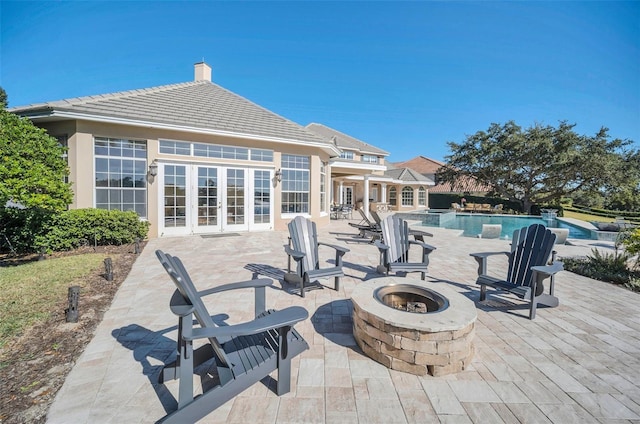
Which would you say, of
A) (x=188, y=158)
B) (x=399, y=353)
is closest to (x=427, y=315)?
(x=399, y=353)

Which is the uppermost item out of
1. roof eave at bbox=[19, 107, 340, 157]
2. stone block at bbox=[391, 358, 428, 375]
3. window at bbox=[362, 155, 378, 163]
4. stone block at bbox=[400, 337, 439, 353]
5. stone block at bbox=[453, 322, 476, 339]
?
window at bbox=[362, 155, 378, 163]

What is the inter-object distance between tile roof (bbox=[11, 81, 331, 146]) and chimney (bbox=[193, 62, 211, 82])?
18.2 inches

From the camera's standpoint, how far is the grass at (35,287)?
3.49 metres

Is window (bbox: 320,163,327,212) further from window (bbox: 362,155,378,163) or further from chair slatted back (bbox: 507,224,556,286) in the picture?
window (bbox: 362,155,378,163)

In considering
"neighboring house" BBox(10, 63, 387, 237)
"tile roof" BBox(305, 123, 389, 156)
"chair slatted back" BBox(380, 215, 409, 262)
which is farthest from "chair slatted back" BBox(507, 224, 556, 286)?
"tile roof" BBox(305, 123, 389, 156)

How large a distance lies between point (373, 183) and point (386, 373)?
2668 centimetres

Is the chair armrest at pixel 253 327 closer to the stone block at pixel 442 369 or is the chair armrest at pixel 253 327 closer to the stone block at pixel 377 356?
the stone block at pixel 377 356

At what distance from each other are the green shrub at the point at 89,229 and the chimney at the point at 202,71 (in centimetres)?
886

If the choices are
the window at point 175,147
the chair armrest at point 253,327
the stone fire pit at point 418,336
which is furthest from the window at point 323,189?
the chair armrest at point 253,327

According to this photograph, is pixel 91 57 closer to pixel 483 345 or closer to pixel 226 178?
pixel 226 178

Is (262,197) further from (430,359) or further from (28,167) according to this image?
(430,359)

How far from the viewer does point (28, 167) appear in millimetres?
5516

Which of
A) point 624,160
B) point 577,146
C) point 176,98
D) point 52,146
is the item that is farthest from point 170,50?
point 624,160

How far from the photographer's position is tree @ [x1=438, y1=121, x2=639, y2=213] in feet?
72.8
